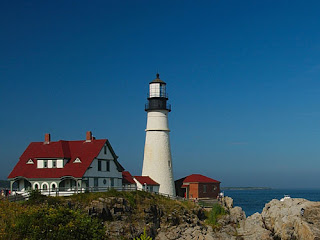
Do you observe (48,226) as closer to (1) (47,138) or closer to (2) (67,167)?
(2) (67,167)

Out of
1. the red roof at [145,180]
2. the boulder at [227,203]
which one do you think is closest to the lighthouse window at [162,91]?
the red roof at [145,180]

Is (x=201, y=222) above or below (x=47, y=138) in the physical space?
below

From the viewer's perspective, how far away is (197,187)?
5328 cm

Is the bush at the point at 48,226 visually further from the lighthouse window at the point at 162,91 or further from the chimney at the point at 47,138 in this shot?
the lighthouse window at the point at 162,91

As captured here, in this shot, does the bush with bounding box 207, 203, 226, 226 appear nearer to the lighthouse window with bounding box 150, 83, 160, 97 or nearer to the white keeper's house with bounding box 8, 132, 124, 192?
the white keeper's house with bounding box 8, 132, 124, 192

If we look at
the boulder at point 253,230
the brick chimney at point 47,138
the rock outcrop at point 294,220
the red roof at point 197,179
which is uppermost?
the brick chimney at point 47,138

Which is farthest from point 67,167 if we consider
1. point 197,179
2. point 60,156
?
point 197,179

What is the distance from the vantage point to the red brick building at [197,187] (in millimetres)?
53500

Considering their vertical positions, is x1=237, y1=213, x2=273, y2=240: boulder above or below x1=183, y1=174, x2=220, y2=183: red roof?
below

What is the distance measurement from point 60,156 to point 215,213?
1737 cm

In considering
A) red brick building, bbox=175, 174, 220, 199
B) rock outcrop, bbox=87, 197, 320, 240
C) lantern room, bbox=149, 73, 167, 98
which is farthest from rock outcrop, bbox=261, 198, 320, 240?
lantern room, bbox=149, 73, 167, 98

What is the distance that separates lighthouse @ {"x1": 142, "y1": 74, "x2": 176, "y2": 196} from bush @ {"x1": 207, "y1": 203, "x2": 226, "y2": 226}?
5.14m

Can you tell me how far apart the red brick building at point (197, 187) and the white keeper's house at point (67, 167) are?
11.4 meters

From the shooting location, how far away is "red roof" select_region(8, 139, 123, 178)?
4042 centimetres
